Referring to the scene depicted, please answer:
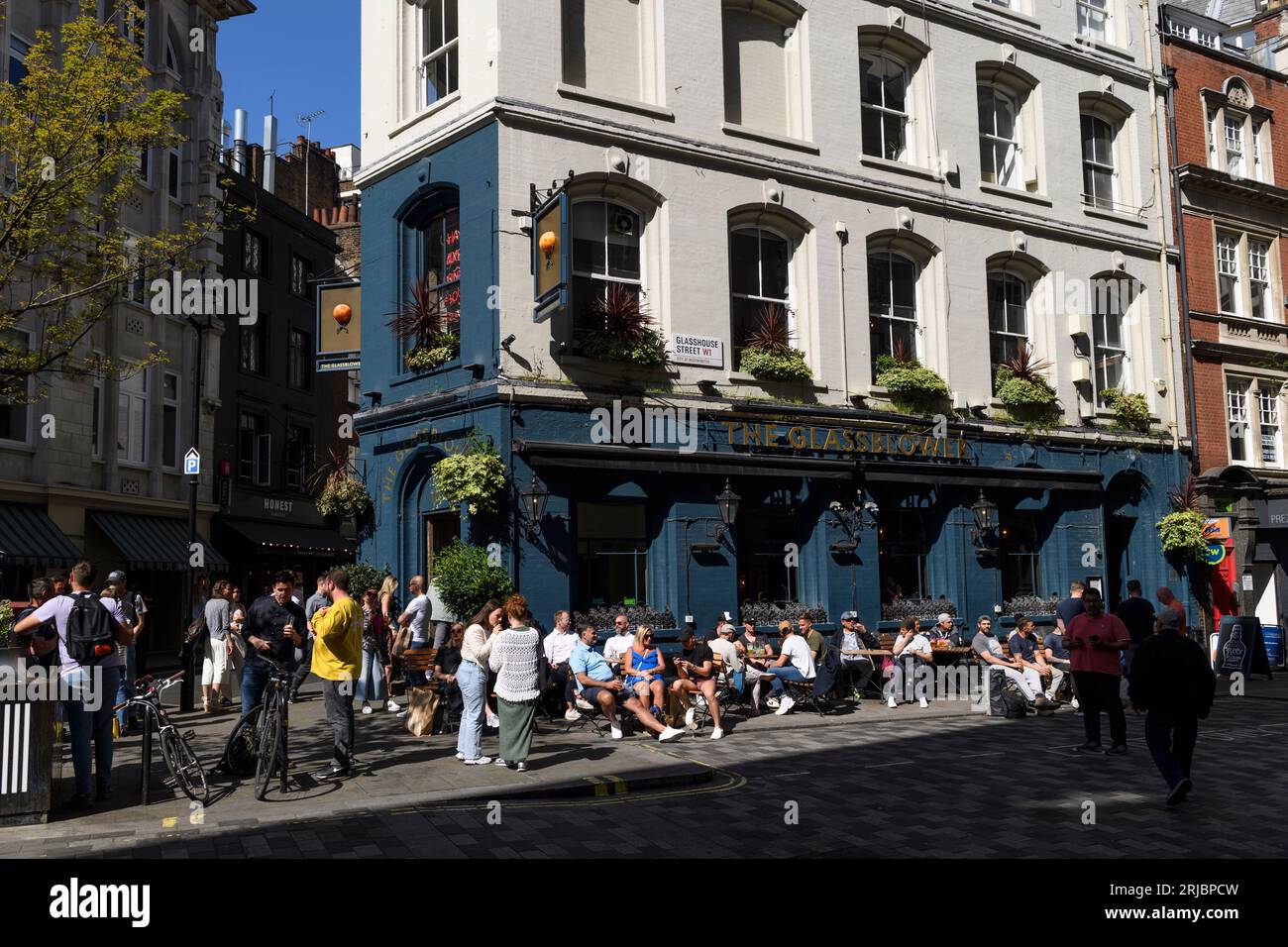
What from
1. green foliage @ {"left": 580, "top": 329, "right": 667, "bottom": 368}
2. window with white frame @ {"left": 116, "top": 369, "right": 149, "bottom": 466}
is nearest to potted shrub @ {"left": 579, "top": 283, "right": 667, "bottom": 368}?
green foliage @ {"left": 580, "top": 329, "right": 667, "bottom": 368}

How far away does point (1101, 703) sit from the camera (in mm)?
11852

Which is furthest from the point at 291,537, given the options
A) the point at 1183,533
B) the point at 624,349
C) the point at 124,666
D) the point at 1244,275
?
Answer: the point at 1244,275

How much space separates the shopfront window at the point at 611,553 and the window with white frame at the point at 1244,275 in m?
16.9

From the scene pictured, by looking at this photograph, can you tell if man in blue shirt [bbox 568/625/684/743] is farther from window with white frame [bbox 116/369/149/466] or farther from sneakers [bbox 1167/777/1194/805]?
window with white frame [bbox 116/369/149/466]

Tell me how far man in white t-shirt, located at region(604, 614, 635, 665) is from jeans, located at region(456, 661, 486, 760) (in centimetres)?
306

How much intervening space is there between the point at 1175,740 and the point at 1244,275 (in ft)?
67.6

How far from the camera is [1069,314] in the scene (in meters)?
22.3

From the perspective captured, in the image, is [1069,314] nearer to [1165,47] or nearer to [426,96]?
[1165,47]

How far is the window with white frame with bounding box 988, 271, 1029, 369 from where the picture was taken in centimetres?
2162

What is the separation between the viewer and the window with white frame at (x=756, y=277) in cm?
1812

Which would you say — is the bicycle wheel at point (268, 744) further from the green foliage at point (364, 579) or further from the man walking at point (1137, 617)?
the man walking at point (1137, 617)

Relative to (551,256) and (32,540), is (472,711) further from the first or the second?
A: (32,540)

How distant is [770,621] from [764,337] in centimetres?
482
